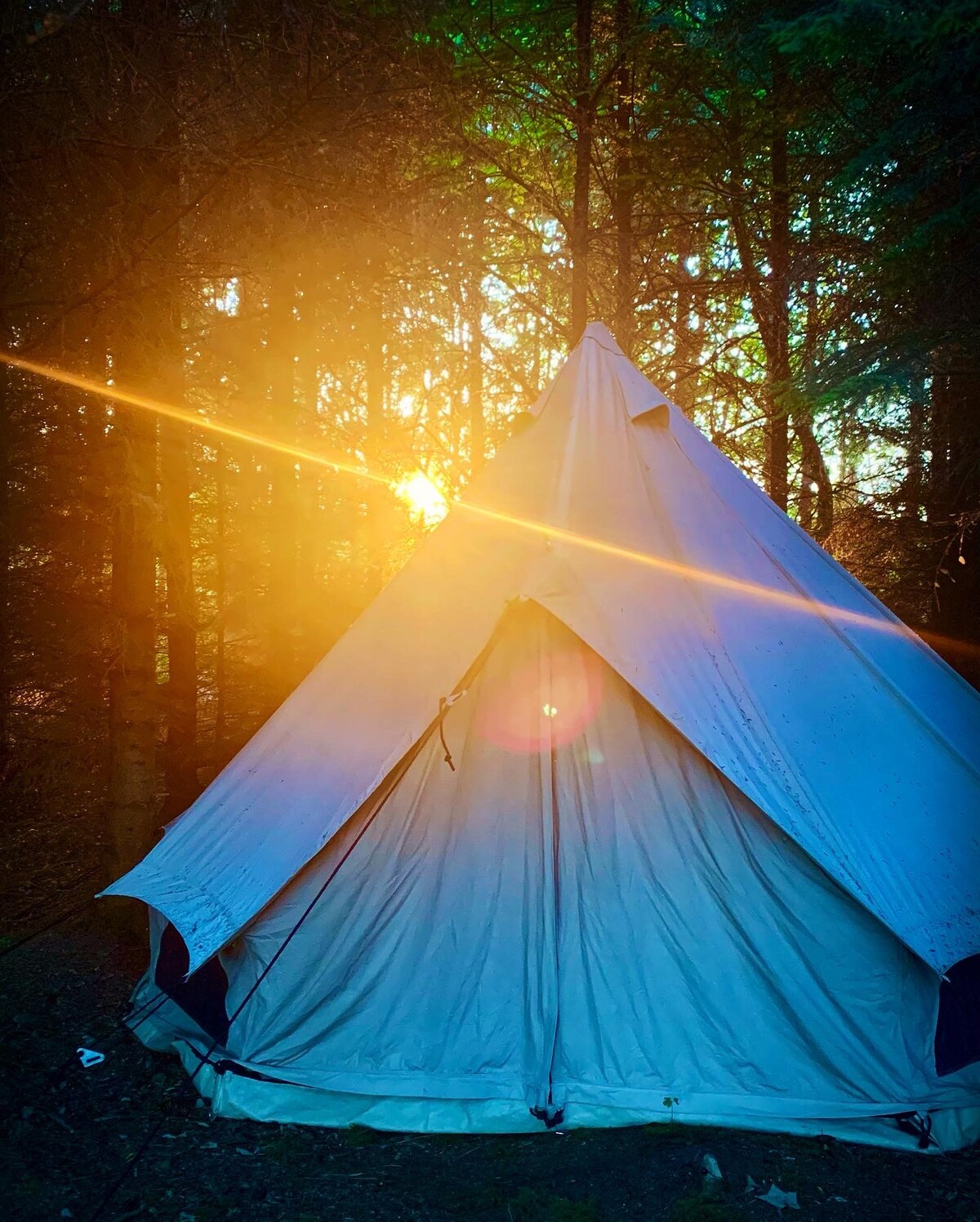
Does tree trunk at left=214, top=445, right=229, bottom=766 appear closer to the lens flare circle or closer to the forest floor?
the forest floor

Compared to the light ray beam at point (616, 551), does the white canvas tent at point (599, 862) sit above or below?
below

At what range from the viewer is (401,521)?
1360 centimetres

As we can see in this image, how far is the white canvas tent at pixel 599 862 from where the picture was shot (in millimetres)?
3797

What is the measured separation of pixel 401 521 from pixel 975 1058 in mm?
10978

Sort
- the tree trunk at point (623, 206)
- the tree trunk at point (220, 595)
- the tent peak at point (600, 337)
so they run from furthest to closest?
the tree trunk at point (220, 595)
the tree trunk at point (623, 206)
the tent peak at point (600, 337)

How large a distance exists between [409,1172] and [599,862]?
4.97ft

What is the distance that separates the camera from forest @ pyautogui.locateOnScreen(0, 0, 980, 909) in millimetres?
5527

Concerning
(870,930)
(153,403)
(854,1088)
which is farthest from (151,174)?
(854,1088)

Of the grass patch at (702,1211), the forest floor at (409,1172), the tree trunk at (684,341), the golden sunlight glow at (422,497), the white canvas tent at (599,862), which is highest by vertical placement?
the tree trunk at (684,341)

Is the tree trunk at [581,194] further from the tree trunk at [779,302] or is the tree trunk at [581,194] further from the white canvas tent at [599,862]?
the white canvas tent at [599,862]

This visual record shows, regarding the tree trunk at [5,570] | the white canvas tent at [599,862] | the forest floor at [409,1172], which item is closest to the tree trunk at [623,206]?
the white canvas tent at [599,862]

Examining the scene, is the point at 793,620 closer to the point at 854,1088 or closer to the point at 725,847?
the point at 725,847

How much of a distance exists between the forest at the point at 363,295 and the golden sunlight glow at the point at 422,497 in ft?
0.35

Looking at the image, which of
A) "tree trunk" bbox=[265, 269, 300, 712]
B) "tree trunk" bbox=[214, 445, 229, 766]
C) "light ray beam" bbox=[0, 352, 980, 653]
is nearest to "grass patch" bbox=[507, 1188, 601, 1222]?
"light ray beam" bbox=[0, 352, 980, 653]
